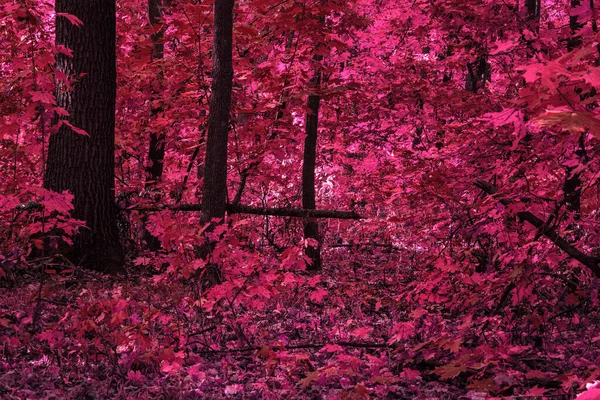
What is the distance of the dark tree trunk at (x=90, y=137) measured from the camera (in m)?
8.38

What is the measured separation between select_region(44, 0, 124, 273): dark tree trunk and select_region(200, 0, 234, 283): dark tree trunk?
2234 millimetres

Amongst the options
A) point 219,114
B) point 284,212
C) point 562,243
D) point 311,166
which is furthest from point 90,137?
point 562,243

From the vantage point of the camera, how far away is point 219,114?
23.0ft

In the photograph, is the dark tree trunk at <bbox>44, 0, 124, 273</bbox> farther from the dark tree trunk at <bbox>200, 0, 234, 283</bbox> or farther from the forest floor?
the dark tree trunk at <bbox>200, 0, 234, 283</bbox>

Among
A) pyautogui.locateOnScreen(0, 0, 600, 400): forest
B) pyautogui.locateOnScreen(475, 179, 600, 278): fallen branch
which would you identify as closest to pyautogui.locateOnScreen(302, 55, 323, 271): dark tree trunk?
pyautogui.locateOnScreen(0, 0, 600, 400): forest

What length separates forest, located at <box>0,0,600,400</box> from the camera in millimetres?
4277

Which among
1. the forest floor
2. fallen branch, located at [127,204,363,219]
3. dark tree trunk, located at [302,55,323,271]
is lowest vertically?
the forest floor

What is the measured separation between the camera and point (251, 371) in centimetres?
485

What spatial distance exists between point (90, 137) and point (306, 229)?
14.8 ft

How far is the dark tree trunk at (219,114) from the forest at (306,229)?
29 mm

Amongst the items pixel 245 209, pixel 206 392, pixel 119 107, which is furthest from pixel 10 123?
pixel 119 107

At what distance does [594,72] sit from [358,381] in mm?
2905

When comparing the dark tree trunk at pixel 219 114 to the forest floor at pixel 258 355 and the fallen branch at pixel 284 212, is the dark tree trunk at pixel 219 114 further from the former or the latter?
the fallen branch at pixel 284 212

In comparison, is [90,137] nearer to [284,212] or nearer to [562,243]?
[284,212]
